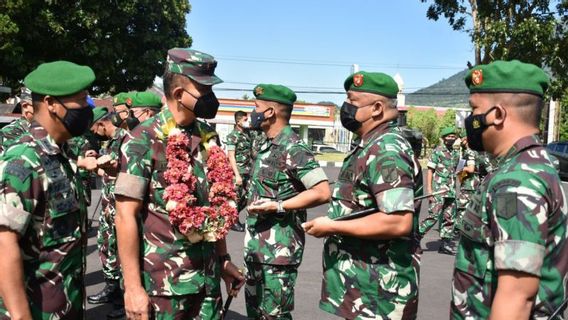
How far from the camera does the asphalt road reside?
550 centimetres

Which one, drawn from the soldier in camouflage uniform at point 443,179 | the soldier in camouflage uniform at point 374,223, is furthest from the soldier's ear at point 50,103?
the soldier in camouflage uniform at point 443,179

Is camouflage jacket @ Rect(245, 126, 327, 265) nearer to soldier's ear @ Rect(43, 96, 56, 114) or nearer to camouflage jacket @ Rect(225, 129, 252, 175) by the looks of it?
soldier's ear @ Rect(43, 96, 56, 114)

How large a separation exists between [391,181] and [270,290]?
1.51 m

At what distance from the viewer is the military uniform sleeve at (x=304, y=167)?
394cm

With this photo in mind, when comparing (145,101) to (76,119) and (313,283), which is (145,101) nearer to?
(76,119)

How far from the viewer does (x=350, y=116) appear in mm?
3236

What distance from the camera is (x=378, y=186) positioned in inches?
112

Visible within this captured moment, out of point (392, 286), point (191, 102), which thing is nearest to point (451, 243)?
point (392, 286)

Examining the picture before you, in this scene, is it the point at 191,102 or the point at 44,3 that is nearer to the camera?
the point at 191,102

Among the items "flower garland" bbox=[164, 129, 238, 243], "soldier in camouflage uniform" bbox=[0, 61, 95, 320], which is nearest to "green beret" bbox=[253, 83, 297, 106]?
"flower garland" bbox=[164, 129, 238, 243]

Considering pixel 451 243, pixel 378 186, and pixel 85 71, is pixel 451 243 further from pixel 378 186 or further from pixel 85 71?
pixel 85 71

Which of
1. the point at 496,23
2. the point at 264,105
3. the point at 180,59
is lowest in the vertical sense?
the point at 264,105

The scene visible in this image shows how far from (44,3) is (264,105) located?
17.1m

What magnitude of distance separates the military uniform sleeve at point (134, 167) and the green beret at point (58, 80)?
1.20ft
